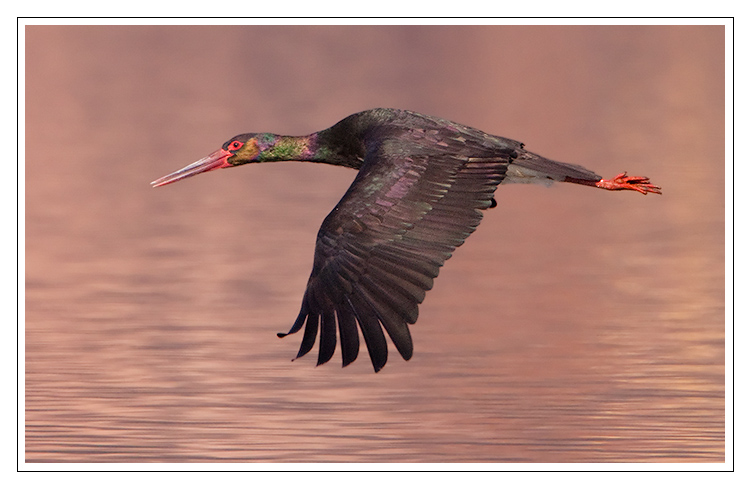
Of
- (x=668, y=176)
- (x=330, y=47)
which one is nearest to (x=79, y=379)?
(x=668, y=176)

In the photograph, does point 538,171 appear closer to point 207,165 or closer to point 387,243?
point 387,243

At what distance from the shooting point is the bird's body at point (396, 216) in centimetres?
748

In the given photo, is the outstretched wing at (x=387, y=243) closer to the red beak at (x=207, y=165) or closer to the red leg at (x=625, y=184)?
the red leg at (x=625, y=184)

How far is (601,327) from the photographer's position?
10711 millimetres

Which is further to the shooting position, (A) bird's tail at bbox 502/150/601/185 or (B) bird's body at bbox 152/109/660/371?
(A) bird's tail at bbox 502/150/601/185

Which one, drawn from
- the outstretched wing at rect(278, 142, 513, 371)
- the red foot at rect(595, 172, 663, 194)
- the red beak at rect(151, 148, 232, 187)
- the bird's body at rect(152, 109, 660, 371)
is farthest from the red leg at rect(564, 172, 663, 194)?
the red beak at rect(151, 148, 232, 187)

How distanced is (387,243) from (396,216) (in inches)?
9.8

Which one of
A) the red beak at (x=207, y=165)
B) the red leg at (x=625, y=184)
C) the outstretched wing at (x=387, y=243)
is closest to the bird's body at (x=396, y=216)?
the outstretched wing at (x=387, y=243)

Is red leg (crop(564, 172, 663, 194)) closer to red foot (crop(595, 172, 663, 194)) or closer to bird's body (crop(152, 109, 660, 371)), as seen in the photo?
red foot (crop(595, 172, 663, 194))

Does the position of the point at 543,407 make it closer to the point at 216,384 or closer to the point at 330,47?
the point at 216,384

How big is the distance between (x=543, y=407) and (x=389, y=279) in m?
1.77

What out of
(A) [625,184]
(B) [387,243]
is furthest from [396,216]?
(A) [625,184]

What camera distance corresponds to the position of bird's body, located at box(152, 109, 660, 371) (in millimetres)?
7477

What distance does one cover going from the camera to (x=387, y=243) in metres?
7.92
